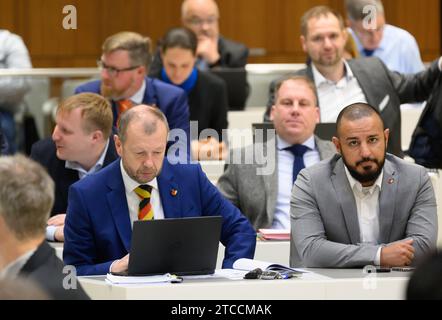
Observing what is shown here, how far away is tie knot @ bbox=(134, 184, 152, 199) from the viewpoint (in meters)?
4.43

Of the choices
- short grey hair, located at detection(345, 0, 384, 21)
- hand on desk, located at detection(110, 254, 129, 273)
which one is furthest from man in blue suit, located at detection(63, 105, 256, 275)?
short grey hair, located at detection(345, 0, 384, 21)

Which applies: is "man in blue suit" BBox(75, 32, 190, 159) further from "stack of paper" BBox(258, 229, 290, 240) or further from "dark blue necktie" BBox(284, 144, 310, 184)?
"stack of paper" BBox(258, 229, 290, 240)

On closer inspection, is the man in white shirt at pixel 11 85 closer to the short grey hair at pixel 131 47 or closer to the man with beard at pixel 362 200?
the short grey hair at pixel 131 47

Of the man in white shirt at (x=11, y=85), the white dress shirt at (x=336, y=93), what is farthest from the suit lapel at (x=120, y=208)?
the man in white shirt at (x=11, y=85)

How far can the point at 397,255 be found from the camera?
4211 mm

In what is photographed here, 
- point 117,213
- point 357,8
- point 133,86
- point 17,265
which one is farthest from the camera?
point 357,8


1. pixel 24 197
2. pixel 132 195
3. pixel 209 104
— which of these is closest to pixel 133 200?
pixel 132 195

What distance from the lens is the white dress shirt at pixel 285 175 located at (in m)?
5.30

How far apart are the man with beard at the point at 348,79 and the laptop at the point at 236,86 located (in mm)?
1147

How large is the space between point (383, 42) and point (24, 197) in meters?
5.43

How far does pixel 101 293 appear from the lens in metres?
3.71

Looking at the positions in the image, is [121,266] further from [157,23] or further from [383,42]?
[157,23]

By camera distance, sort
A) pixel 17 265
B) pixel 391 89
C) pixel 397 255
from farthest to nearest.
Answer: pixel 391 89, pixel 397 255, pixel 17 265

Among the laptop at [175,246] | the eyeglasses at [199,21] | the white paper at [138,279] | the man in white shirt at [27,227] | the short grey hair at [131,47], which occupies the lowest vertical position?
the white paper at [138,279]
